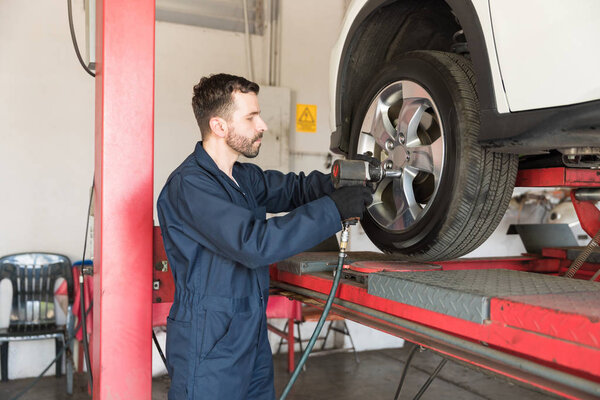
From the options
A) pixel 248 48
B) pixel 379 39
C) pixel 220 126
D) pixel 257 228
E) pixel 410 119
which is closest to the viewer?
pixel 257 228

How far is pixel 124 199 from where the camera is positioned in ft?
6.17

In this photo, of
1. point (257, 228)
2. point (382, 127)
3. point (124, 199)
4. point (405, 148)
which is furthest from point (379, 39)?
point (124, 199)

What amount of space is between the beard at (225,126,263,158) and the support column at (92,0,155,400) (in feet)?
0.95

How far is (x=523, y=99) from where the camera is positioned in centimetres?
141

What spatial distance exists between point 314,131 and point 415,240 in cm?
319

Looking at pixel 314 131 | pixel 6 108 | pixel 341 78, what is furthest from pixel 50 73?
pixel 341 78

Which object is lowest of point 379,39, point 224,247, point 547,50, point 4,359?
point 4,359

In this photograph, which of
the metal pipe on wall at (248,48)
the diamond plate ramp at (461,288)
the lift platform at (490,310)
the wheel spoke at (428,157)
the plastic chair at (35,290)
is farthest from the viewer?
the metal pipe on wall at (248,48)

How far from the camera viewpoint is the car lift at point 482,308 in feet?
3.33

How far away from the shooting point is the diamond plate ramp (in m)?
1.23

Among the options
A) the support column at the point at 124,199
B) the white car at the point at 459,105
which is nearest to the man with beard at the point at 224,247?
the support column at the point at 124,199

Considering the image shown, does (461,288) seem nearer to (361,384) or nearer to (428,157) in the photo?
(428,157)

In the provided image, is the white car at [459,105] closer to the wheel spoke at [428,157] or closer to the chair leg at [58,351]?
the wheel spoke at [428,157]

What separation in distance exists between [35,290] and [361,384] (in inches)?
103
